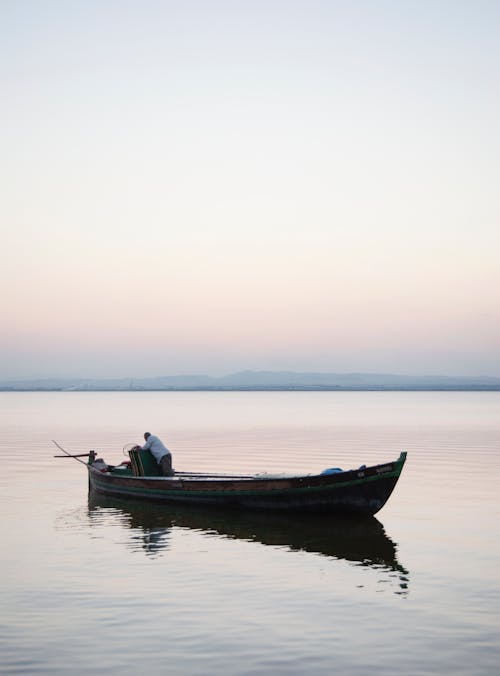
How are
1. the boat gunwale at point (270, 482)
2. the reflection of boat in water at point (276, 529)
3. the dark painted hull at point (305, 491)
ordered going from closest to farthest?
the reflection of boat in water at point (276, 529), the boat gunwale at point (270, 482), the dark painted hull at point (305, 491)

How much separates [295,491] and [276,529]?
1473 mm

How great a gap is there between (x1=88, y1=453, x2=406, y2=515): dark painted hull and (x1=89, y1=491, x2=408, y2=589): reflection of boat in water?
33cm

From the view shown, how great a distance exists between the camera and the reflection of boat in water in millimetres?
21250

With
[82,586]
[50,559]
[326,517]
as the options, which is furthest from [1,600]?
[326,517]

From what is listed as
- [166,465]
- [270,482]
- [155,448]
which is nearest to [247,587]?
[270,482]

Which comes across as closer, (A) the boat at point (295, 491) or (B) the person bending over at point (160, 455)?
(A) the boat at point (295, 491)

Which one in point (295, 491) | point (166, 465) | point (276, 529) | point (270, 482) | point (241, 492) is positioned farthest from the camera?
point (166, 465)

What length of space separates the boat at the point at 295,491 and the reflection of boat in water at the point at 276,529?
300mm

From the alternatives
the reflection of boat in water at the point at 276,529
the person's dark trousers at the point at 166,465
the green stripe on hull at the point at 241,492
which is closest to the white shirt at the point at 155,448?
the person's dark trousers at the point at 166,465

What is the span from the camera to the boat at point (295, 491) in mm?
24984

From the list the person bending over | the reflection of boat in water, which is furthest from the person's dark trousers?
the reflection of boat in water

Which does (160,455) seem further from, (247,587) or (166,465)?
(247,587)

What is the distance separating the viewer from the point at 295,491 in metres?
25.6

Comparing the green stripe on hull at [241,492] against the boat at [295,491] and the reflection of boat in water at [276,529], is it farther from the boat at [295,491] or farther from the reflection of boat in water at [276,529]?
the reflection of boat in water at [276,529]
